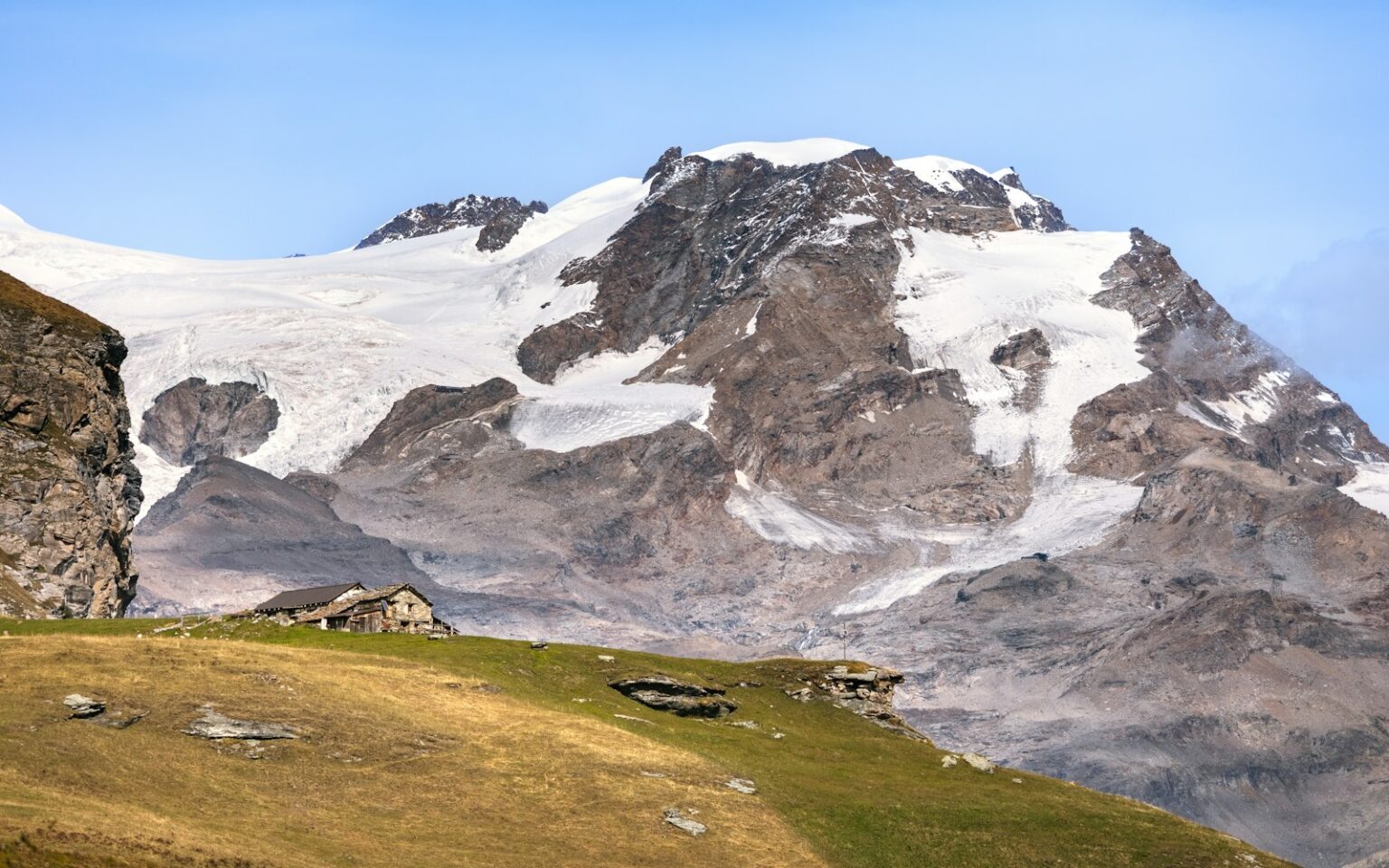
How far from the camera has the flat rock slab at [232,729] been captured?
8319cm

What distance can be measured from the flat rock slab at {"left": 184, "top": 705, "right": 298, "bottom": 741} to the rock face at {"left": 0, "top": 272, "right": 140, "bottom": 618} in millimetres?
37924

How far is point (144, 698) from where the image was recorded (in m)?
85.4

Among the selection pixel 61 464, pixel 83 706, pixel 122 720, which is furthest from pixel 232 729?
pixel 61 464

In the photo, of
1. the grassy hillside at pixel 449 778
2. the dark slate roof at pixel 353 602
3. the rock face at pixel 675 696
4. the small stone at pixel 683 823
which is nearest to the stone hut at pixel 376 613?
the dark slate roof at pixel 353 602

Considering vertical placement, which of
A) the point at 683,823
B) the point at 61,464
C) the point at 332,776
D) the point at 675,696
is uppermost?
the point at 61,464

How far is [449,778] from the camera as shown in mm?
84188

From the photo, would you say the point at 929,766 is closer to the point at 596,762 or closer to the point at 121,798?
the point at 596,762

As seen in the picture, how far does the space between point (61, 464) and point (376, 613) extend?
79.5 feet

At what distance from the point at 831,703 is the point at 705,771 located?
28495 millimetres

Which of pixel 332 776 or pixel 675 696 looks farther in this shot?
pixel 675 696

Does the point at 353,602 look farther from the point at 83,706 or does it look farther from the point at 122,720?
the point at 83,706

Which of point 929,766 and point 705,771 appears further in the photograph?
point 929,766

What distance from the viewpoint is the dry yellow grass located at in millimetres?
68938

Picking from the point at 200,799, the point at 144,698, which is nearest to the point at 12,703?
the point at 144,698
